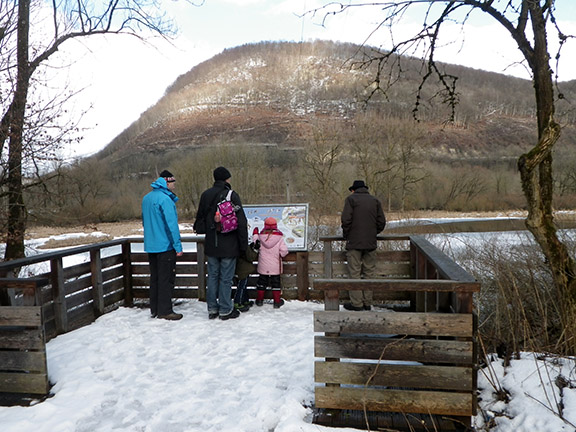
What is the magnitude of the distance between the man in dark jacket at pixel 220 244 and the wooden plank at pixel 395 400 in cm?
255

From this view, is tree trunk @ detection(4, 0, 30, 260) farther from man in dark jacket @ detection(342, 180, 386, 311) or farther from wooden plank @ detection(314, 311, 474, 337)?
wooden plank @ detection(314, 311, 474, 337)

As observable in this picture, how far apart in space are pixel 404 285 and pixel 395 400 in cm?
82

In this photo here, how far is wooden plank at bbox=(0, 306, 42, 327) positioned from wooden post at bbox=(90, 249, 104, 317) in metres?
2.12

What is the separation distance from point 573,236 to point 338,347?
6.24 m

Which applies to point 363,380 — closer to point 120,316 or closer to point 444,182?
point 120,316

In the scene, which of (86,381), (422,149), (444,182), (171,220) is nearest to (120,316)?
(171,220)

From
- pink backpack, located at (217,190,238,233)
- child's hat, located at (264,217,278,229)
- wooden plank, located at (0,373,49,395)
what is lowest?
wooden plank, located at (0,373,49,395)

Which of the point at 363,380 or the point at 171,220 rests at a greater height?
the point at 171,220

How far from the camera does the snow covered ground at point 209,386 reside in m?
2.83

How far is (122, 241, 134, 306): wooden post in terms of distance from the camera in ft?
19.6

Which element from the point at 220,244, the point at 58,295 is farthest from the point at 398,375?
the point at 58,295

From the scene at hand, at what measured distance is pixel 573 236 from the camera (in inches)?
274

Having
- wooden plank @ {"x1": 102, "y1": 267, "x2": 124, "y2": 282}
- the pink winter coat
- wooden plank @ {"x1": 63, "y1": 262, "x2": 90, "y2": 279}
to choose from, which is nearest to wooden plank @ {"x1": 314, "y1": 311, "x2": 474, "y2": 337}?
the pink winter coat

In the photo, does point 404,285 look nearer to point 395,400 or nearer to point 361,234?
point 395,400
